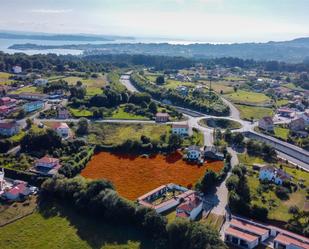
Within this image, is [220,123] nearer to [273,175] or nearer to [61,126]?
[273,175]

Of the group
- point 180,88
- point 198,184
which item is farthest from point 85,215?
point 180,88

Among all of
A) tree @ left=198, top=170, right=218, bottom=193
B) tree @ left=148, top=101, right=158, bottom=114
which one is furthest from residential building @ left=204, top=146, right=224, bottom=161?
tree @ left=148, top=101, right=158, bottom=114

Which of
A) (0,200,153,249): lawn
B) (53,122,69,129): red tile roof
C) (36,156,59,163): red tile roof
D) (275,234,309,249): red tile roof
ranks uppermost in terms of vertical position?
(53,122,69,129): red tile roof

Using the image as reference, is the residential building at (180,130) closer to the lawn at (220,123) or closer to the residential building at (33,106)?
the lawn at (220,123)

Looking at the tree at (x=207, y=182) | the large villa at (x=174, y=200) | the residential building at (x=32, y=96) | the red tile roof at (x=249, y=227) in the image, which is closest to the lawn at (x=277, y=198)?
the red tile roof at (x=249, y=227)

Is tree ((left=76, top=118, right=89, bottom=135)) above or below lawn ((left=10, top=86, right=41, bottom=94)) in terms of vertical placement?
below

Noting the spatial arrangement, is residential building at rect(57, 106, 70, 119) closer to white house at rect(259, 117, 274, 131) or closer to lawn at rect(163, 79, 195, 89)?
white house at rect(259, 117, 274, 131)

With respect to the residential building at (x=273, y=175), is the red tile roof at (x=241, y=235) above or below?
below
